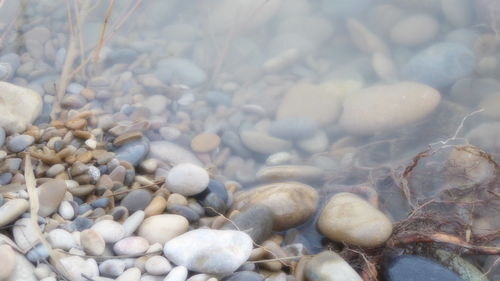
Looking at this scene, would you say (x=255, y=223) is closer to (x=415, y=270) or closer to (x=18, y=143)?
(x=415, y=270)

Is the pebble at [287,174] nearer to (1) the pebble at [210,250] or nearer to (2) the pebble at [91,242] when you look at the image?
(1) the pebble at [210,250]

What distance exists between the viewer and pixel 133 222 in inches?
92.4

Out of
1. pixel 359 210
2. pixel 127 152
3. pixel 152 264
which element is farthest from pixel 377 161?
pixel 152 264

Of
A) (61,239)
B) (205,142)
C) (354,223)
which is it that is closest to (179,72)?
(205,142)

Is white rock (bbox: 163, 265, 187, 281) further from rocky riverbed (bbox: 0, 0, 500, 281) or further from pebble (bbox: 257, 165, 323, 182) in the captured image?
pebble (bbox: 257, 165, 323, 182)

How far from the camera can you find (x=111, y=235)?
2.19 meters

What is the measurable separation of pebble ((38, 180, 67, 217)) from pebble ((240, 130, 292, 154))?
170 centimetres

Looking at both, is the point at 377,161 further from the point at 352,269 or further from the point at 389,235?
the point at 352,269

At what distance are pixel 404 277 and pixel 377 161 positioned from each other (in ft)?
4.54

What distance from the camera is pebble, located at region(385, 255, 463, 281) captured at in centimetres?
224

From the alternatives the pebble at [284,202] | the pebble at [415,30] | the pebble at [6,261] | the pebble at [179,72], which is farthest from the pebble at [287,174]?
the pebble at [415,30]

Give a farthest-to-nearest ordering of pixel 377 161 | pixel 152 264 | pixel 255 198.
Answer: pixel 377 161
pixel 255 198
pixel 152 264

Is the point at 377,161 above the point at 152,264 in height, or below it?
below

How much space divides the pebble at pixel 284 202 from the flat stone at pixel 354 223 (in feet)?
0.39
